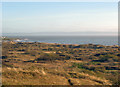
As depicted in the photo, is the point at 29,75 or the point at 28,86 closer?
the point at 28,86

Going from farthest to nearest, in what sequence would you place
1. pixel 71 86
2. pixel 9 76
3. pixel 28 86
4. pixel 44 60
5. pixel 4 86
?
pixel 44 60 → pixel 9 76 → pixel 71 86 → pixel 28 86 → pixel 4 86

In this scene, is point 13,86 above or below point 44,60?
→ above

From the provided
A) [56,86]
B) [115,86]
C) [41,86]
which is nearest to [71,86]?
[56,86]

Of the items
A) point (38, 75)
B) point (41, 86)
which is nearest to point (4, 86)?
point (41, 86)

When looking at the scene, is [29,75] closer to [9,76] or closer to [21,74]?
[21,74]

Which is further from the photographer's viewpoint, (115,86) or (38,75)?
(38,75)

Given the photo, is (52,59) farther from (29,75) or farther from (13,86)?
(13,86)

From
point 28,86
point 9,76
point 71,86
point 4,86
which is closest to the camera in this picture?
point 4,86

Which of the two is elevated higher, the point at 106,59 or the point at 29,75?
the point at 29,75

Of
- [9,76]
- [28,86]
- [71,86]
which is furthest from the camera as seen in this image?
[9,76]
